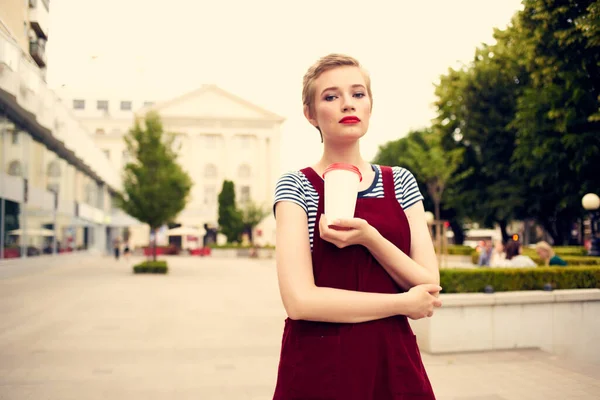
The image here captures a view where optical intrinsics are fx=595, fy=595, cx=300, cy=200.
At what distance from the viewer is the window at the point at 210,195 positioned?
7588cm

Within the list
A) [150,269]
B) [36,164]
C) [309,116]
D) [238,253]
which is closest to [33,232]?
[36,164]

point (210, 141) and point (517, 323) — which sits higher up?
point (210, 141)

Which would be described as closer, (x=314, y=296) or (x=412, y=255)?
(x=314, y=296)

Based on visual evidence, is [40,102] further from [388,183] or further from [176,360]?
[388,183]

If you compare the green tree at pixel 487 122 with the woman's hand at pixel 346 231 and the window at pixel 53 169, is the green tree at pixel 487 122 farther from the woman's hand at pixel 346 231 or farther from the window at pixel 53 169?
the woman's hand at pixel 346 231

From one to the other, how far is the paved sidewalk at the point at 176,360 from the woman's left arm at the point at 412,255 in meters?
4.44

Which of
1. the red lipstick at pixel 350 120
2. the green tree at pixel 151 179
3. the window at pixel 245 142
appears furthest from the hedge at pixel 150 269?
the window at pixel 245 142

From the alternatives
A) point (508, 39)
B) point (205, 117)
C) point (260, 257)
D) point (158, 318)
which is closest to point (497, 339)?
point (158, 318)

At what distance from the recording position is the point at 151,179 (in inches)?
1162

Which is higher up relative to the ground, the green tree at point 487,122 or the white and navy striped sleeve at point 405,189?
the green tree at point 487,122

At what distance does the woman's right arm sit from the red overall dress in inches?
2.3

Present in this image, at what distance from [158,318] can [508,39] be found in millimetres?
21571

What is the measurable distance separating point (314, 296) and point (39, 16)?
516 centimetres

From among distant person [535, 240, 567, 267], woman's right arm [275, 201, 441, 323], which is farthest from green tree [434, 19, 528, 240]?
woman's right arm [275, 201, 441, 323]
